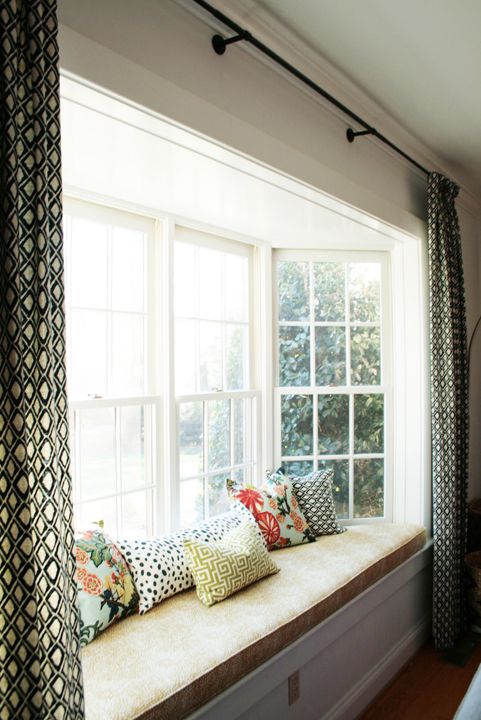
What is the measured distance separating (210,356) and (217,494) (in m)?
0.75

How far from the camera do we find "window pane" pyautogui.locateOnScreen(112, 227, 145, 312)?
247 centimetres

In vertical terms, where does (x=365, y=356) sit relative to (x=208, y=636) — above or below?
above

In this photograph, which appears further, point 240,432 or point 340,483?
point 340,483

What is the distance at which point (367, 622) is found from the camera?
2607 mm

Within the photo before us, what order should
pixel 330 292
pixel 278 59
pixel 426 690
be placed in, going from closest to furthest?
pixel 278 59 → pixel 426 690 → pixel 330 292

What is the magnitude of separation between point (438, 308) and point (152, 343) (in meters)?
1.62

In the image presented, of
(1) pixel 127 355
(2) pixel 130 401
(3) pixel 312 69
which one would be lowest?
(2) pixel 130 401

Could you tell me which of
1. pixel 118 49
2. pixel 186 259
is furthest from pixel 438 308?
pixel 118 49

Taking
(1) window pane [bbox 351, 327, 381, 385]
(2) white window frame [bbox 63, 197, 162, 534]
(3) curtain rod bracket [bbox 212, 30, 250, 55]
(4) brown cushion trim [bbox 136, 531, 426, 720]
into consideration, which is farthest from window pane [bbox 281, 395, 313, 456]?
(3) curtain rod bracket [bbox 212, 30, 250, 55]

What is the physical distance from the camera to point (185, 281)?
279 centimetres

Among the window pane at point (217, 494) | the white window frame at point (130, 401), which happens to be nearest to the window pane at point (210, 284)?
the white window frame at point (130, 401)

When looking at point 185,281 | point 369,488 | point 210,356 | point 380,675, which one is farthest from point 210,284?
point 380,675

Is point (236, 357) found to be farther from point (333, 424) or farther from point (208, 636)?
point (208, 636)

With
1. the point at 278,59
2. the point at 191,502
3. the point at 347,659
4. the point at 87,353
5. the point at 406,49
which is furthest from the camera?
the point at 191,502
